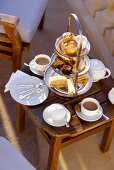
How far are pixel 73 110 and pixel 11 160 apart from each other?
1.44 feet

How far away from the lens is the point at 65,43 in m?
1.98

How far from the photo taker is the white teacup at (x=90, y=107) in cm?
200

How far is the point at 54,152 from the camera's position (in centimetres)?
205

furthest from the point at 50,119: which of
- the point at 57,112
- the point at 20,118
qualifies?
the point at 20,118

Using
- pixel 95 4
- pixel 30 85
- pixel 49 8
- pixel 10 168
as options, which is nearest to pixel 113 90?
pixel 30 85

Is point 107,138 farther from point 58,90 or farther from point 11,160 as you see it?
point 11,160

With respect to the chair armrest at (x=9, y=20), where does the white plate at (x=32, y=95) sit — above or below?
below

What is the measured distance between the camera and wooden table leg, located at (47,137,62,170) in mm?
1993

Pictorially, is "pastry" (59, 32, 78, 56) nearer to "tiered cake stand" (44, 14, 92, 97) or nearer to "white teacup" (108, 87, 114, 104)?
"tiered cake stand" (44, 14, 92, 97)

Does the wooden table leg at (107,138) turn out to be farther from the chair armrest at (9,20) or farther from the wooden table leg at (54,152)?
the chair armrest at (9,20)

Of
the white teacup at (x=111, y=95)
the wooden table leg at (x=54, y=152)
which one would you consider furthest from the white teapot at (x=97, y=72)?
the wooden table leg at (x=54, y=152)

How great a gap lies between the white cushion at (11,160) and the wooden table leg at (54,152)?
0.25 meters

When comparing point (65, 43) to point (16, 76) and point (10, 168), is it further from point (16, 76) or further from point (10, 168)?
point (10, 168)

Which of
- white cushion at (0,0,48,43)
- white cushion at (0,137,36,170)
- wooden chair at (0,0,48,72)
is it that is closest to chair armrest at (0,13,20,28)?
wooden chair at (0,0,48,72)
